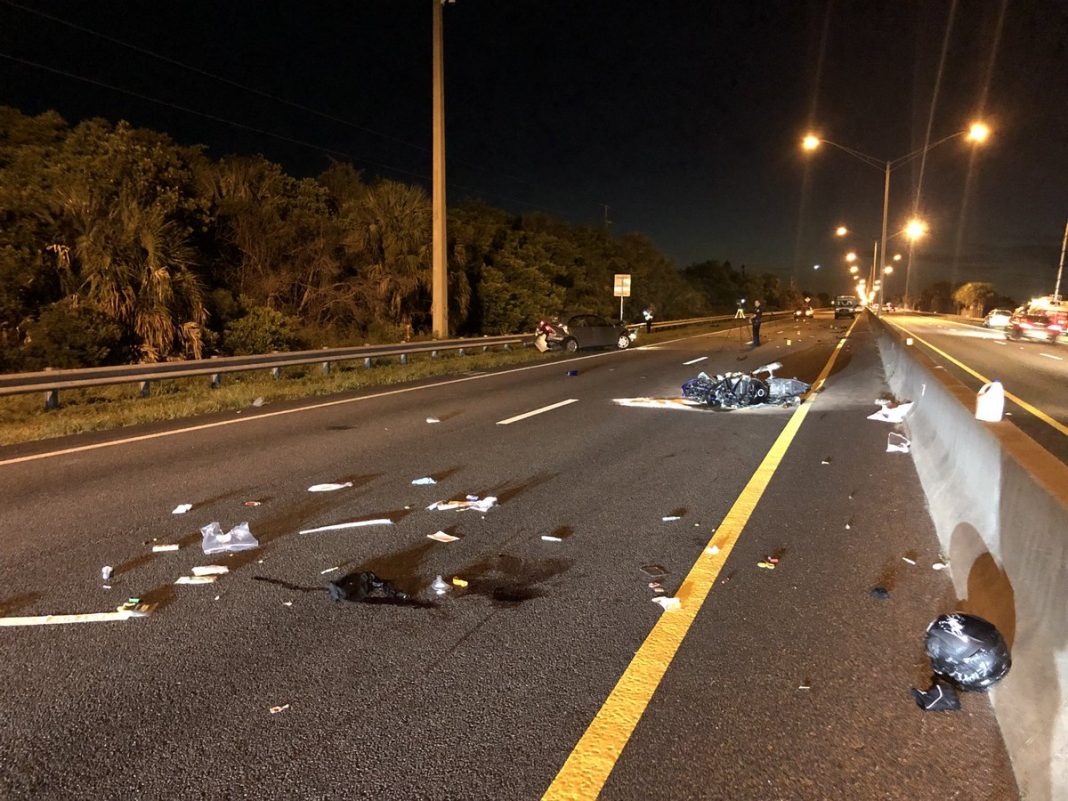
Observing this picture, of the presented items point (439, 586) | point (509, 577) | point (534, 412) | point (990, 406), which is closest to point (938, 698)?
point (509, 577)

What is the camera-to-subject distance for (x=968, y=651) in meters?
3.24

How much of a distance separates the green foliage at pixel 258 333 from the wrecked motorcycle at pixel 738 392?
1258 centimetres

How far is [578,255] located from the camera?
46.1 meters

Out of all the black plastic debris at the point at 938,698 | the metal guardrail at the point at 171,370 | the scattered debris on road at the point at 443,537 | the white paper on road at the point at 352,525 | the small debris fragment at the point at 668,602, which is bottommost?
the white paper on road at the point at 352,525

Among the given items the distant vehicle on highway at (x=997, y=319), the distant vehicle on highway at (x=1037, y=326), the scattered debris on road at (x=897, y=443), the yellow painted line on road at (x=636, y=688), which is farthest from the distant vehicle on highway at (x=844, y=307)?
the yellow painted line on road at (x=636, y=688)

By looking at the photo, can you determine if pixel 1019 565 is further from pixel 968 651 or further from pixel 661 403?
pixel 661 403

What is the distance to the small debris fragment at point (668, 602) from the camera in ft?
14.0

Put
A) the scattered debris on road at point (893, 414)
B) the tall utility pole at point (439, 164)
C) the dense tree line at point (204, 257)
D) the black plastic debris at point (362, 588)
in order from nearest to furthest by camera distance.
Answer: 1. the black plastic debris at point (362, 588)
2. the scattered debris on road at point (893, 414)
3. the dense tree line at point (204, 257)
4. the tall utility pole at point (439, 164)

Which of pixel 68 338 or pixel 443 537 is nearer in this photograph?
pixel 443 537

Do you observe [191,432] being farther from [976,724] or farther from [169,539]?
[976,724]

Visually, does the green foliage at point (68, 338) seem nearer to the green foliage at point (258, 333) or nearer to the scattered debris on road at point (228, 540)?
the green foliage at point (258, 333)

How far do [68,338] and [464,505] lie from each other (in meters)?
13.3

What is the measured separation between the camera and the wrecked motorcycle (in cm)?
1257

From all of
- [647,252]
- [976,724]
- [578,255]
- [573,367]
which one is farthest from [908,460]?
[647,252]
